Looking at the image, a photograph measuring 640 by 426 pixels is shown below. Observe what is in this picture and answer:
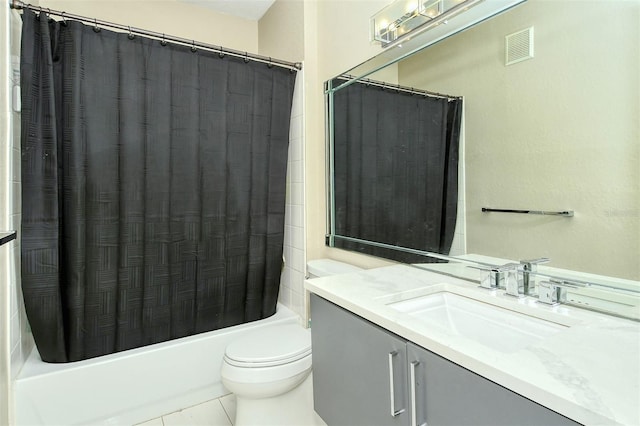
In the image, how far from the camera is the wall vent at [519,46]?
3.55 feet

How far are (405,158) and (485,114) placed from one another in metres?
0.44

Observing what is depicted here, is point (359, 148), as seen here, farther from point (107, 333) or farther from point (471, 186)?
point (107, 333)

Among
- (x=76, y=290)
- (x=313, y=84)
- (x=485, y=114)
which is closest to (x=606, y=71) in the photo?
(x=485, y=114)

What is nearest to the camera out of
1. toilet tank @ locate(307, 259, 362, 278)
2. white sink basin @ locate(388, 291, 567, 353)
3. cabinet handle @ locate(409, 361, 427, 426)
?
cabinet handle @ locate(409, 361, 427, 426)

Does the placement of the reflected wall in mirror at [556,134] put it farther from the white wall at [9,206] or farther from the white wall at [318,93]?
the white wall at [9,206]

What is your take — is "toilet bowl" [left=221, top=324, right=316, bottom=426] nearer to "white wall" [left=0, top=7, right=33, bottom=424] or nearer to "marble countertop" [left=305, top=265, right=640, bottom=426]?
"marble countertop" [left=305, top=265, right=640, bottom=426]

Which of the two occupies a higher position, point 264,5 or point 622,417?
point 264,5

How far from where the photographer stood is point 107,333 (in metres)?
1.72

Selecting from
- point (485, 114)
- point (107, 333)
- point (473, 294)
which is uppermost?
point (485, 114)

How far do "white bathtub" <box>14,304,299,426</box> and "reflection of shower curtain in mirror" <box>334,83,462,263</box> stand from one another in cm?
101

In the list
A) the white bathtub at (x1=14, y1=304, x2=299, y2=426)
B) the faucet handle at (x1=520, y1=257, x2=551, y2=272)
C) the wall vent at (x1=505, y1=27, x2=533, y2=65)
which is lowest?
the white bathtub at (x1=14, y1=304, x2=299, y2=426)

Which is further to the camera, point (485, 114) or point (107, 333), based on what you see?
point (107, 333)

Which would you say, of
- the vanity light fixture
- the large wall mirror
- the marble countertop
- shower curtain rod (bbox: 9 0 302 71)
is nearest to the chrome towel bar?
the large wall mirror

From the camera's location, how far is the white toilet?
4.85 feet
